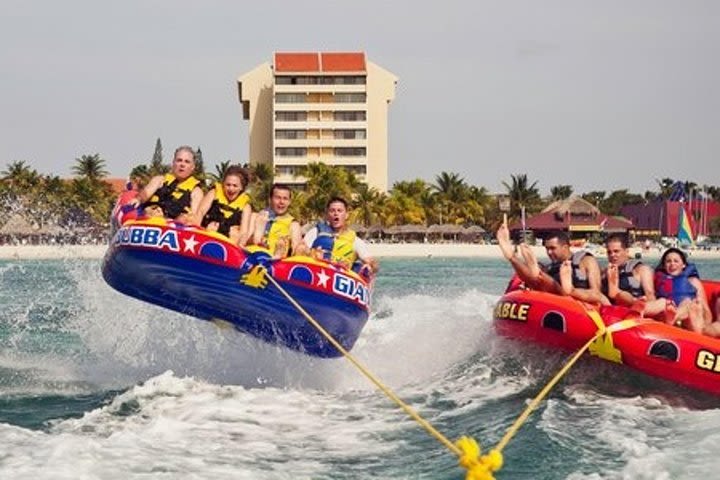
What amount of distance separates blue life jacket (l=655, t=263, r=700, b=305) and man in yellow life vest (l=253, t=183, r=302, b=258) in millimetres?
3137

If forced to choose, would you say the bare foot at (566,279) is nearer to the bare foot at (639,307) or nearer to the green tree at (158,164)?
the bare foot at (639,307)

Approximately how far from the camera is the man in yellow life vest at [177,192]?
9.16 meters

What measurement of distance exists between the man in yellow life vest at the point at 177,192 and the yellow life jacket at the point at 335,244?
3.65 ft

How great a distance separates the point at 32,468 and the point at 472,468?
2843 mm

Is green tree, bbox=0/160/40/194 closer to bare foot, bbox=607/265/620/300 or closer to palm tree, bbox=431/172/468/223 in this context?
palm tree, bbox=431/172/468/223

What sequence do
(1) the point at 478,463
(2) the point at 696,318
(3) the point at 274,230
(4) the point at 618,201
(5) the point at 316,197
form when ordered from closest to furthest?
(1) the point at 478,463, (2) the point at 696,318, (3) the point at 274,230, (5) the point at 316,197, (4) the point at 618,201

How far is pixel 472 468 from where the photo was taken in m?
4.27

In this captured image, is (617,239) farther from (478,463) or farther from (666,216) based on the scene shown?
(666,216)

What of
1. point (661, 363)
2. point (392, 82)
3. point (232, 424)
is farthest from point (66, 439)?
point (392, 82)

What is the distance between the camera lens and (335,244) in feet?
30.8

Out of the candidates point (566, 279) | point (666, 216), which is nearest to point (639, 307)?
point (566, 279)

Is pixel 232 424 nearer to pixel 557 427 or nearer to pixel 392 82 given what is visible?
pixel 557 427

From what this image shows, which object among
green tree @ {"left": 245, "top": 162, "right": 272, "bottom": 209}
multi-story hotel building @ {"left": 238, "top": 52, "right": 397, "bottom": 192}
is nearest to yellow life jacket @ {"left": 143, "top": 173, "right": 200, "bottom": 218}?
green tree @ {"left": 245, "top": 162, "right": 272, "bottom": 209}

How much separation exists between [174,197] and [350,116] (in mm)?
71212
